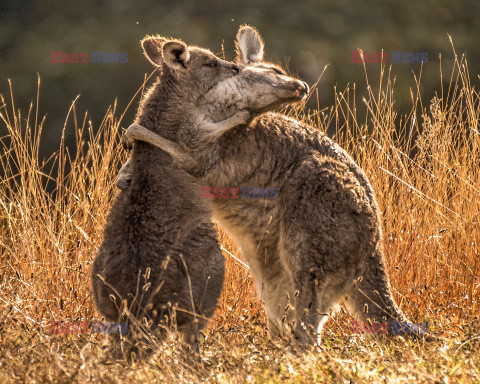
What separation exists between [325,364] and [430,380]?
573mm

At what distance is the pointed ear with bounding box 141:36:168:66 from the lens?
5.45 meters

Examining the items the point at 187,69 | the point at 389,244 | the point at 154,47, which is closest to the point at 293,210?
the point at 187,69

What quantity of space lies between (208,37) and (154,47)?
16538 millimetres

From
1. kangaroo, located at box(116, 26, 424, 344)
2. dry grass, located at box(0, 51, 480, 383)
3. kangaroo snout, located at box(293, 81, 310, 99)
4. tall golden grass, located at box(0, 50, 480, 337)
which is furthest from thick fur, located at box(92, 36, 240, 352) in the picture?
tall golden grass, located at box(0, 50, 480, 337)

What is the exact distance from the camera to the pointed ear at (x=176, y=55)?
5027 mm

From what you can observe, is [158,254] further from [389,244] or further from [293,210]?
[389,244]

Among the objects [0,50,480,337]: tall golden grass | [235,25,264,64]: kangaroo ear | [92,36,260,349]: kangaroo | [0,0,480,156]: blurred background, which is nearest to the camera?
[92,36,260,349]: kangaroo

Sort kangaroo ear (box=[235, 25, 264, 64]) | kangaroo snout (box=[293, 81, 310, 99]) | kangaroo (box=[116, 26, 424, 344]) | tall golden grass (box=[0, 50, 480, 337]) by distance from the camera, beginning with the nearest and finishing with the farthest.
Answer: kangaroo (box=[116, 26, 424, 344]) → kangaroo snout (box=[293, 81, 310, 99]) → kangaroo ear (box=[235, 25, 264, 64]) → tall golden grass (box=[0, 50, 480, 337])

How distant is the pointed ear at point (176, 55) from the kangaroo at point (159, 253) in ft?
1.77

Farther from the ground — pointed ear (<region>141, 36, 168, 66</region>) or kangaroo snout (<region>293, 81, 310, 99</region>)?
pointed ear (<region>141, 36, 168, 66</region>)

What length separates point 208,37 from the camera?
71.2ft

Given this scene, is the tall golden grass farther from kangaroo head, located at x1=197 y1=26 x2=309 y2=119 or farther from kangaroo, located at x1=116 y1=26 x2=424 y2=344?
kangaroo head, located at x1=197 y1=26 x2=309 y2=119

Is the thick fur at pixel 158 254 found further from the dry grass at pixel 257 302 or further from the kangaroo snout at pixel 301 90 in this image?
the kangaroo snout at pixel 301 90

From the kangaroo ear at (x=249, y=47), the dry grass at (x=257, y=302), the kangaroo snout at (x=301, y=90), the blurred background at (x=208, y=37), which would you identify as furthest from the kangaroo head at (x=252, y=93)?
the blurred background at (x=208, y=37)
